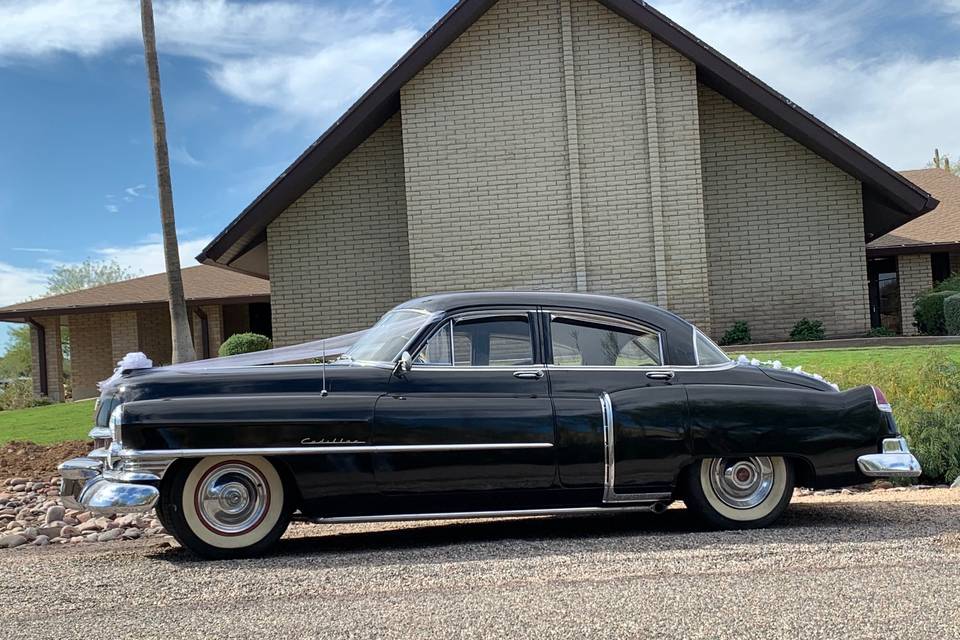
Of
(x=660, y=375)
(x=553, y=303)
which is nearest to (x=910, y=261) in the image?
(x=660, y=375)

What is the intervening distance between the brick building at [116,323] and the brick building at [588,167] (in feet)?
36.1

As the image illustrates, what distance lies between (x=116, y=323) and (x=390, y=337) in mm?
23852

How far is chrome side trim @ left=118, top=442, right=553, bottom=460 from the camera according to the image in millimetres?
5734

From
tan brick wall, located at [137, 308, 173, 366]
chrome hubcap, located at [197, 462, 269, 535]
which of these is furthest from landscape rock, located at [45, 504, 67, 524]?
tan brick wall, located at [137, 308, 173, 366]

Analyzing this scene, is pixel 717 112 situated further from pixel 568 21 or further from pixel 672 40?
pixel 568 21

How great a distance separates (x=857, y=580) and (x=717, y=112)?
46.0ft

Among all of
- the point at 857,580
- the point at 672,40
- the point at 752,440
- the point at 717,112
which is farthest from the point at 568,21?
the point at 857,580

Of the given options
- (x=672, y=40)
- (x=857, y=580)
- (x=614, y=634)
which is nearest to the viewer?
(x=614, y=634)

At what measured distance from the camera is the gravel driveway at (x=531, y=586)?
4254 mm

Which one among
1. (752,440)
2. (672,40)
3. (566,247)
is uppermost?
(672,40)

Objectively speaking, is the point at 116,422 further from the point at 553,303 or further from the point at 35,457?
the point at 35,457

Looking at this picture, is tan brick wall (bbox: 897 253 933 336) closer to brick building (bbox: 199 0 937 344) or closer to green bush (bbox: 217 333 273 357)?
brick building (bbox: 199 0 937 344)

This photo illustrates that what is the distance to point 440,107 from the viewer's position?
16688 millimetres

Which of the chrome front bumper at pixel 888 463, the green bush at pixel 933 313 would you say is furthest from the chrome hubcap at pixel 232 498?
the green bush at pixel 933 313
